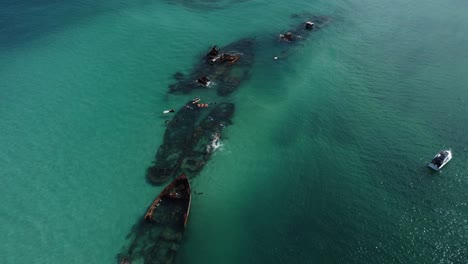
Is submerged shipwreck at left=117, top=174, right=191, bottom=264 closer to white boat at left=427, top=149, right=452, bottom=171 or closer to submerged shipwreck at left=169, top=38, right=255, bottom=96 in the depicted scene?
submerged shipwreck at left=169, top=38, right=255, bottom=96

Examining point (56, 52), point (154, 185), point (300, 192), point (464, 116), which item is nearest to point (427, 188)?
point (300, 192)

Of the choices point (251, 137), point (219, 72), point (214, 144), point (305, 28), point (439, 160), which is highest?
point (305, 28)

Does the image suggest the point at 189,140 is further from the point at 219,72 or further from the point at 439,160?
the point at 439,160

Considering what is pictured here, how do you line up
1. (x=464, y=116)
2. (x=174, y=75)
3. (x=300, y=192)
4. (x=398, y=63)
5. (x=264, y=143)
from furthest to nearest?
(x=398, y=63) < (x=174, y=75) < (x=464, y=116) < (x=264, y=143) < (x=300, y=192)

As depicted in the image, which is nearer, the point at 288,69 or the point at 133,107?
the point at 133,107

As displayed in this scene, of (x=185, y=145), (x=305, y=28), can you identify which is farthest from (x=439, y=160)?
(x=305, y=28)

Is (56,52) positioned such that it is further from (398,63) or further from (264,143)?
(398,63)

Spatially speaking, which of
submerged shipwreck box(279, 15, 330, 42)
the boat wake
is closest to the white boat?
the boat wake
